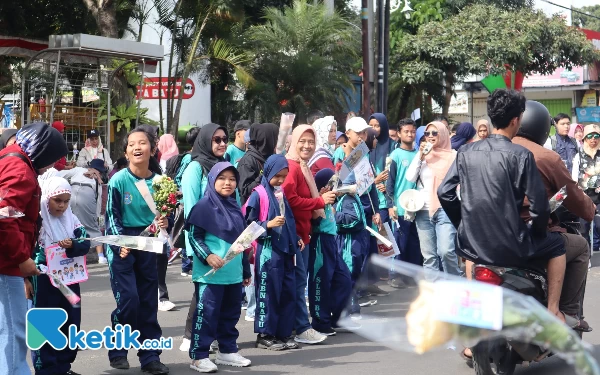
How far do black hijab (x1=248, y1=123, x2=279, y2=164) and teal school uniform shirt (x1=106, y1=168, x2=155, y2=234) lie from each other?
1.86 metres

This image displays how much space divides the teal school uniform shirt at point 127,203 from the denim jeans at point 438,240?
328 cm

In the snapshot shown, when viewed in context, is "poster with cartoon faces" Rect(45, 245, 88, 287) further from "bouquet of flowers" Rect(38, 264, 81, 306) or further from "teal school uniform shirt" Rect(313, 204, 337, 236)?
"teal school uniform shirt" Rect(313, 204, 337, 236)

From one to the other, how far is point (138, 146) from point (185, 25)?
1418cm

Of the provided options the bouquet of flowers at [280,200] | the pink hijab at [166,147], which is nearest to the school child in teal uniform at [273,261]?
the bouquet of flowers at [280,200]

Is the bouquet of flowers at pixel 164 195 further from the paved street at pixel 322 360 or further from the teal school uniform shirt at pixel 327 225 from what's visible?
the teal school uniform shirt at pixel 327 225

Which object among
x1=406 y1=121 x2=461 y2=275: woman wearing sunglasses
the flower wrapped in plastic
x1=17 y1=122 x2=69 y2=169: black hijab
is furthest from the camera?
x1=406 y1=121 x2=461 y2=275: woman wearing sunglasses

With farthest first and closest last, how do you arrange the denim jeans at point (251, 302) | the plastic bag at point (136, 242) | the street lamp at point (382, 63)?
the street lamp at point (382, 63), the denim jeans at point (251, 302), the plastic bag at point (136, 242)

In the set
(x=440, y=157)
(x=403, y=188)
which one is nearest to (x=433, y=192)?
(x=440, y=157)

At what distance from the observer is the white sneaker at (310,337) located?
7.74 meters

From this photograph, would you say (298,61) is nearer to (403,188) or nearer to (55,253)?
(403,188)

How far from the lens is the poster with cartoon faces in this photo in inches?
244

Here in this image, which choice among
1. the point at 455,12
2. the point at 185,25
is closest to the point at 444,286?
the point at 185,25

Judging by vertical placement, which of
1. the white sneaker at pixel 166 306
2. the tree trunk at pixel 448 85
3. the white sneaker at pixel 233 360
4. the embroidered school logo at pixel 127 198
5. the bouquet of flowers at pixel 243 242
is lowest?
the white sneaker at pixel 166 306

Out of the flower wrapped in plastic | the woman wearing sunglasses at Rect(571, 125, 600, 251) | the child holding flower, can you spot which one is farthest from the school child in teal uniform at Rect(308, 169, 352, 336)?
the woman wearing sunglasses at Rect(571, 125, 600, 251)
